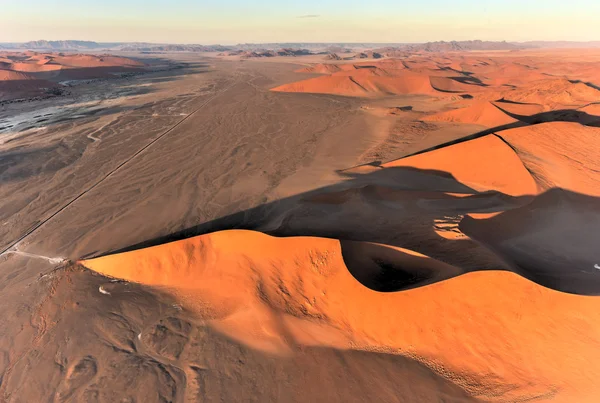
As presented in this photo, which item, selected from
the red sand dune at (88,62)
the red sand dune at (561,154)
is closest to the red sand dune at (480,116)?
the red sand dune at (561,154)

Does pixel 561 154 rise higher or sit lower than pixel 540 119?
lower

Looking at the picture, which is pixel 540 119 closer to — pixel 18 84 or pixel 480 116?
pixel 480 116

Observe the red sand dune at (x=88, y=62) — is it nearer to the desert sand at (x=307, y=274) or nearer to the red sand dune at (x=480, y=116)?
the desert sand at (x=307, y=274)

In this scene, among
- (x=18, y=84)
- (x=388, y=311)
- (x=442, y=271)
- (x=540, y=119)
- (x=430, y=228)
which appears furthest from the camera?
(x=18, y=84)

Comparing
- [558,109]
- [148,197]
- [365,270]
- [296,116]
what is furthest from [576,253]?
[296,116]

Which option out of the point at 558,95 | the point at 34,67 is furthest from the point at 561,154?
the point at 34,67

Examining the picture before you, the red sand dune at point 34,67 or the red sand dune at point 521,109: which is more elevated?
the red sand dune at point 34,67

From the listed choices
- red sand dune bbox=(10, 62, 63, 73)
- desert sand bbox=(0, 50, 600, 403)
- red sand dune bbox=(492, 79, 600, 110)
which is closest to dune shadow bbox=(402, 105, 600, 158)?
red sand dune bbox=(492, 79, 600, 110)

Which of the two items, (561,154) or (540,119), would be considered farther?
(540,119)

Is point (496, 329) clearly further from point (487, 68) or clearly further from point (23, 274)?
point (487, 68)
